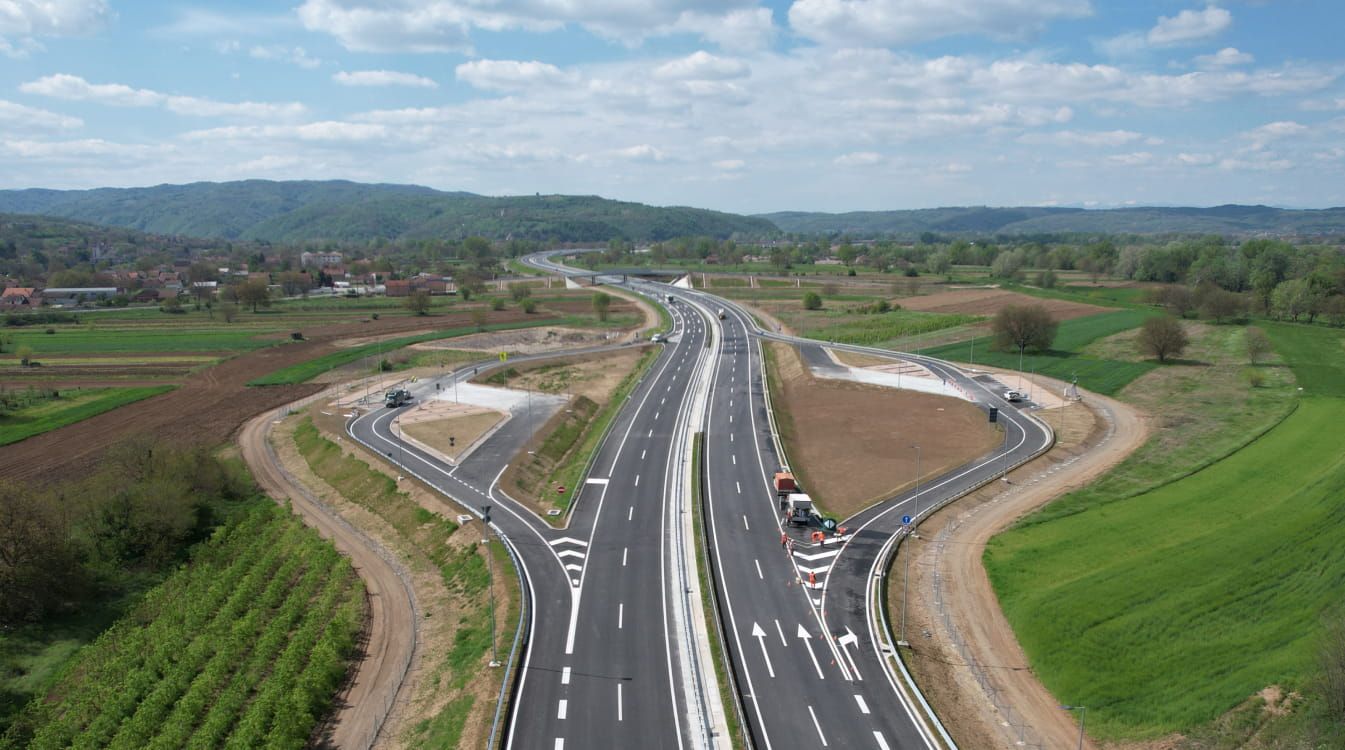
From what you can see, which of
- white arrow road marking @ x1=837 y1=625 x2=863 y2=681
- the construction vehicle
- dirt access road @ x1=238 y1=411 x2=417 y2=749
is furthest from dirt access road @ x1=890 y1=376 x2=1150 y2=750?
dirt access road @ x1=238 y1=411 x2=417 y2=749

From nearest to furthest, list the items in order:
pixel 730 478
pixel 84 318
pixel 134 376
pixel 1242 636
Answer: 1. pixel 1242 636
2. pixel 730 478
3. pixel 134 376
4. pixel 84 318

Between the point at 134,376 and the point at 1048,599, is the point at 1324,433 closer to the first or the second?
the point at 1048,599

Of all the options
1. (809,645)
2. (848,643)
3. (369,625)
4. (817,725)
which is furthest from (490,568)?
(817,725)

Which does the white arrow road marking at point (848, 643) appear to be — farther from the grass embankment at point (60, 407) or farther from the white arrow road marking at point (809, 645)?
the grass embankment at point (60, 407)

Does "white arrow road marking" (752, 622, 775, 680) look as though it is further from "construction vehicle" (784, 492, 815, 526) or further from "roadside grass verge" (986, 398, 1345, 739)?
"construction vehicle" (784, 492, 815, 526)

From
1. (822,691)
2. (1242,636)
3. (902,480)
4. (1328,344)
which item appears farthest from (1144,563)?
(1328,344)

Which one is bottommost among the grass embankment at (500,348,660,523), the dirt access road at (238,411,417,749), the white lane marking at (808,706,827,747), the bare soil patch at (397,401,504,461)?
the dirt access road at (238,411,417,749)
